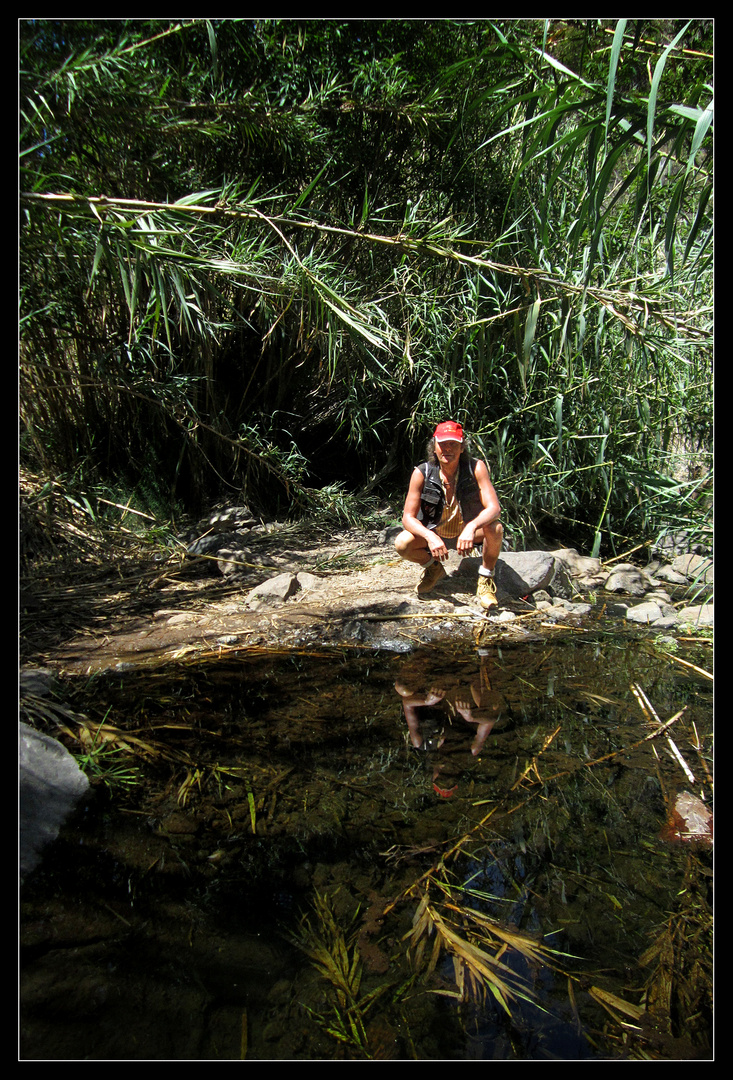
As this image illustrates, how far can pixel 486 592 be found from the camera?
375 centimetres

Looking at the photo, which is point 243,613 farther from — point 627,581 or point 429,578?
point 627,581

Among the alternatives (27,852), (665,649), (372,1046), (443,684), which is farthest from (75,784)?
(665,649)

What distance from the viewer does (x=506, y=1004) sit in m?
1.28

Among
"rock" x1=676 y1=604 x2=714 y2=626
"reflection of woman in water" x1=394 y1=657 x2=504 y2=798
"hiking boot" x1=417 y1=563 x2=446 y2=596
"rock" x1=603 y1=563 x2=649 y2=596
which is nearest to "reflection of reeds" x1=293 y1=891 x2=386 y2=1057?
"reflection of woman in water" x1=394 y1=657 x2=504 y2=798

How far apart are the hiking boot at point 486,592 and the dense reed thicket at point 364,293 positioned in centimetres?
98

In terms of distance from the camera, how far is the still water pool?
48.5 inches

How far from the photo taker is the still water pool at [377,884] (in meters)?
1.23

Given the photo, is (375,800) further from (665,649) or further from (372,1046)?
(665,649)

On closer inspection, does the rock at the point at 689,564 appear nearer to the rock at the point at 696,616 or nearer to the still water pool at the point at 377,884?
the rock at the point at 696,616

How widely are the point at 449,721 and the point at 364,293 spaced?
135 inches

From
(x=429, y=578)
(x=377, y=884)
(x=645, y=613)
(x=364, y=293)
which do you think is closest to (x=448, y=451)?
(x=429, y=578)

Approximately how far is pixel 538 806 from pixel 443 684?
896 mm

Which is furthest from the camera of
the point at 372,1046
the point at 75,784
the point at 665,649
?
the point at 665,649

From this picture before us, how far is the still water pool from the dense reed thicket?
2.16 m
